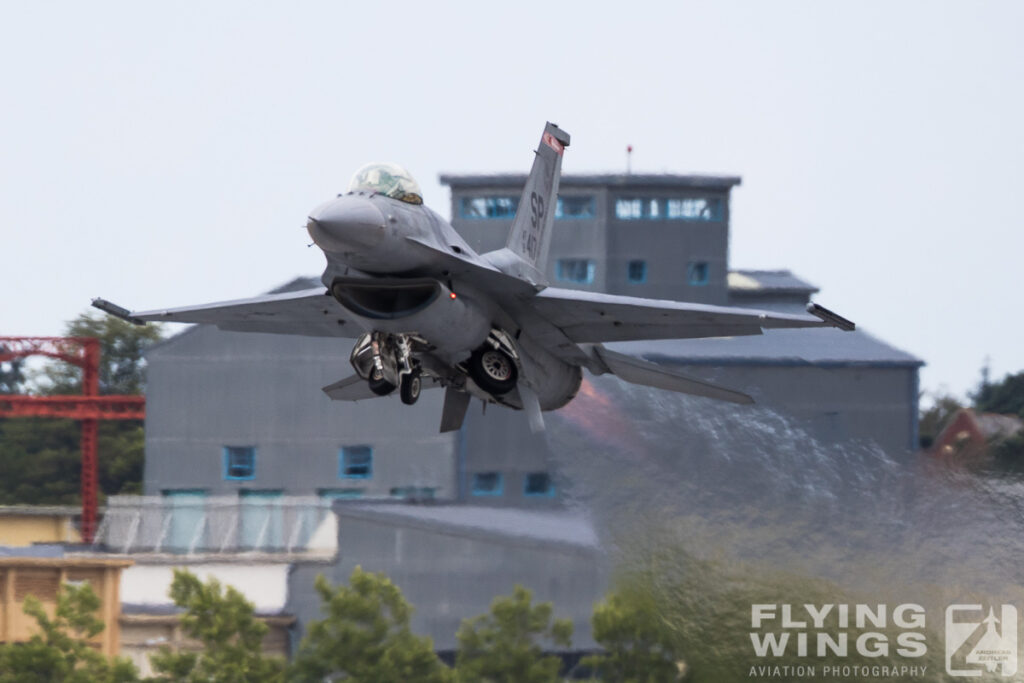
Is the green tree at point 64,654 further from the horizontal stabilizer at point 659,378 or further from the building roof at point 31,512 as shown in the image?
the horizontal stabilizer at point 659,378

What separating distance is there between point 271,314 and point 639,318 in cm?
523

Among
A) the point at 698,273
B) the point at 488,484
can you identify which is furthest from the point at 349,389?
the point at 698,273

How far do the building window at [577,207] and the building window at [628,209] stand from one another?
751 millimetres

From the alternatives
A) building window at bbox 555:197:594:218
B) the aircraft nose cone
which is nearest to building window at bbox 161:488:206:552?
building window at bbox 555:197:594:218

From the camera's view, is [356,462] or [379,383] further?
[356,462]

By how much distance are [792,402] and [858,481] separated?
2532 mm

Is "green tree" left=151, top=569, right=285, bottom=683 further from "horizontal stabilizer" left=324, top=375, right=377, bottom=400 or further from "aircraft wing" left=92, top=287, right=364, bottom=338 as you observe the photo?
"aircraft wing" left=92, top=287, right=364, bottom=338

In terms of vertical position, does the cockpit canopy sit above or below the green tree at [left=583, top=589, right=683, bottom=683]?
above

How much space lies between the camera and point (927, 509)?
81.5ft

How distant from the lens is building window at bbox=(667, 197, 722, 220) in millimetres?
47406

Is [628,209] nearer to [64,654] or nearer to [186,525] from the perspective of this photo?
[186,525]

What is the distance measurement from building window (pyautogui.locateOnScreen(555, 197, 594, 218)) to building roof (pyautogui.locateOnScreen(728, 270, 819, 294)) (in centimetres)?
459

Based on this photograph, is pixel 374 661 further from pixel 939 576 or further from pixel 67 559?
pixel 939 576

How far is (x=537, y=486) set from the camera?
33.2m
